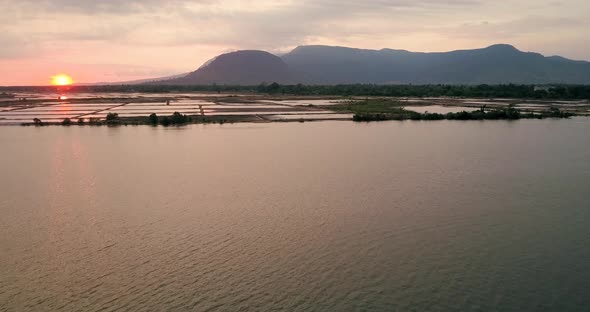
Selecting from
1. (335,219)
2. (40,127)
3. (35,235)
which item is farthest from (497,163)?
(40,127)

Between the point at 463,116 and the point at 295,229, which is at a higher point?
the point at 463,116

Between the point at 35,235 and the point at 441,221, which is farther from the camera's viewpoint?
the point at 441,221

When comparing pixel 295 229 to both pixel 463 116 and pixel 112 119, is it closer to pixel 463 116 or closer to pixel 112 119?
pixel 112 119

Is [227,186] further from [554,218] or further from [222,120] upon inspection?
[222,120]

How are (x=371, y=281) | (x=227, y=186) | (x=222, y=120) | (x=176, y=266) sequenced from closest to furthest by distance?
(x=371, y=281) < (x=176, y=266) < (x=227, y=186) < (x=222, y=120)

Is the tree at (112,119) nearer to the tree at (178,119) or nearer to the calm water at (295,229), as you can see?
the tree at (178,119)

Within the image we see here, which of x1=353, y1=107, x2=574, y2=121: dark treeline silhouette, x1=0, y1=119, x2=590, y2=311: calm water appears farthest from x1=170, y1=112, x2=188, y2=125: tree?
x1=353, y1=107, x2=574, y2=121: dark treeline silhouette

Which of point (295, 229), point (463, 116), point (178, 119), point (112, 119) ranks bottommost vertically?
point (295, 229)

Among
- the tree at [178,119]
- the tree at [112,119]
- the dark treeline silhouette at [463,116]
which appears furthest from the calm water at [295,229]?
the dark treeline silhouette at [463,116]

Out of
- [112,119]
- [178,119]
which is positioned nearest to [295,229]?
[178,119]
